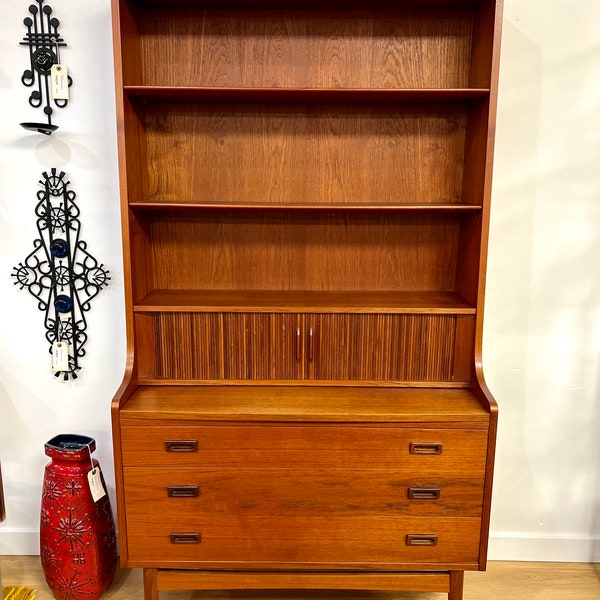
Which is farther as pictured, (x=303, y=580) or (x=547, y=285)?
(x=547, y=285)

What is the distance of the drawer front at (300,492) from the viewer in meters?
1.67

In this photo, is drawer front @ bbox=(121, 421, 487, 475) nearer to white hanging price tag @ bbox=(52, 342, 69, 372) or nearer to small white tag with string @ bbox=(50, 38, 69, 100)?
white hanging price tag @ bbox=(52, 342, 69, 372)

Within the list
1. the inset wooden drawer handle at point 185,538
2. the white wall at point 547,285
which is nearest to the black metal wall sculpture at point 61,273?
the inset wooden drawer handle at point 185,538

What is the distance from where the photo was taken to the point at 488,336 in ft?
6.77

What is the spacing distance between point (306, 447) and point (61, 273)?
3.63 ft

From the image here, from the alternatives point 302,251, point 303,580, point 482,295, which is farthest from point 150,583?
point 482,295

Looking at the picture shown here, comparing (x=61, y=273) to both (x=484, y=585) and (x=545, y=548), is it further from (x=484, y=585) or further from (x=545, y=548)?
(x=545, y=548)

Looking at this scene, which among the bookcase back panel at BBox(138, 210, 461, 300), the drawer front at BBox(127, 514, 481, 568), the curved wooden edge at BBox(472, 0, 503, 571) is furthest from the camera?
the bookcase back panel at BBox(138, 210, 461, 300)

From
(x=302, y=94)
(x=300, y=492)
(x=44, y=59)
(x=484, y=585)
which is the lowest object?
(x=484, y=585)

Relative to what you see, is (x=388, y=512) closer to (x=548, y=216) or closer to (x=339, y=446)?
(x=339, y=446)

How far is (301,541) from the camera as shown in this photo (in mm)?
1707

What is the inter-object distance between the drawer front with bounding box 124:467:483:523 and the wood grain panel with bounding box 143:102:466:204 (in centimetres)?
90

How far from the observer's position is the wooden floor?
1.99 metres

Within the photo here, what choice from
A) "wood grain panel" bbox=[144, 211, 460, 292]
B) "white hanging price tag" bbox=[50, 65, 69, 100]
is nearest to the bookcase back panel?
"wood grain panel" bbox=[144, 211, 460, 292]
